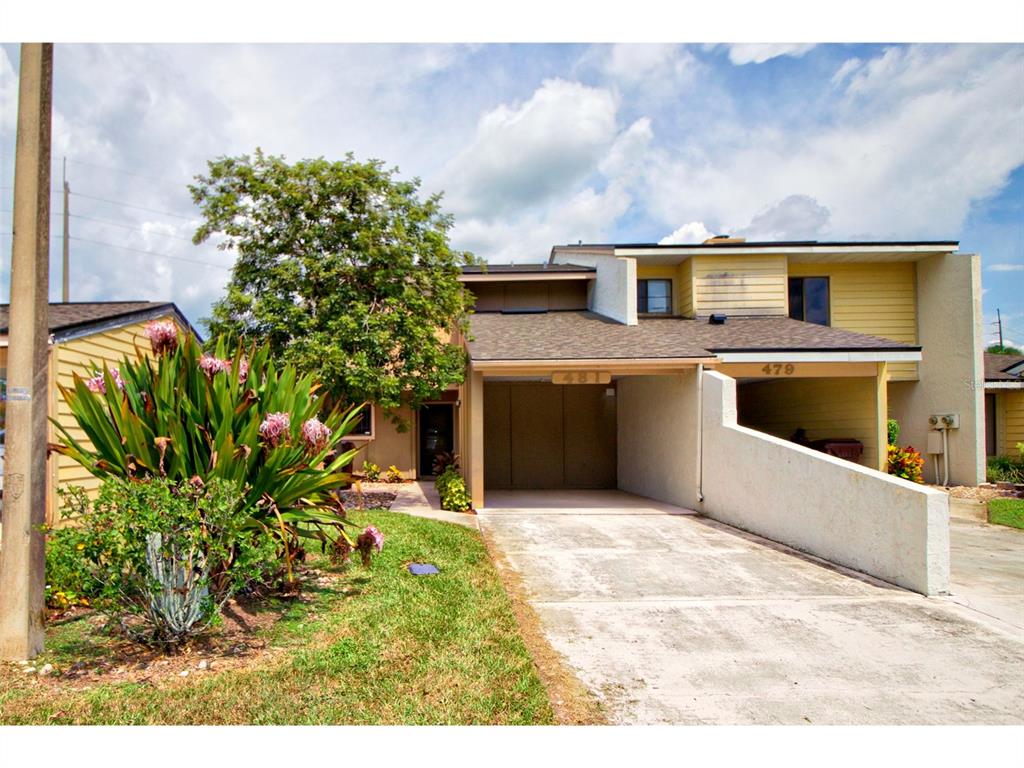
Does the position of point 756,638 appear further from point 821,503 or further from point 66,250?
point 66,250

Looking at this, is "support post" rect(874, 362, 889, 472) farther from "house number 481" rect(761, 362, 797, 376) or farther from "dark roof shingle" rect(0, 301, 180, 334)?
"dark roof shingle" rect(0, 301, 180, 334)

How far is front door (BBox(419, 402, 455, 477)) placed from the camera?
16.9m

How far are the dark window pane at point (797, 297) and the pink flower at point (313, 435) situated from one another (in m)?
14.2

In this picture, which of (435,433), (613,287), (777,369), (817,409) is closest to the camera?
(777,369)

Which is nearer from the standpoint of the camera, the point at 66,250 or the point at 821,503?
the point at 821,503

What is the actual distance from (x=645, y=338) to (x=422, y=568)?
23.8 feet

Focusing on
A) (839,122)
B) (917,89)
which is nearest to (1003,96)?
(917,89)

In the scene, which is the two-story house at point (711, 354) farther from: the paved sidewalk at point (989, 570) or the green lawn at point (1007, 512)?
the paved sidewalk at point (989, 570)

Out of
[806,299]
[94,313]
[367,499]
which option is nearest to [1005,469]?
[806,299]

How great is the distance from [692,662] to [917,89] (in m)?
7.91

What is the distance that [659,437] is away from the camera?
13.0m

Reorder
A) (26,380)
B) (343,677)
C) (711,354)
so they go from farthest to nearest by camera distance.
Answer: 1. (711,354)
2. (26,380)
3. (343,677)

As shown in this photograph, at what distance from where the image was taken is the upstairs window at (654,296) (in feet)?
53.5

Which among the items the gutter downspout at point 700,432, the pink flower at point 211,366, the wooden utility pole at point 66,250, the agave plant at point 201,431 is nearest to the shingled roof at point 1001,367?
the gutter downspout at point 700,432
